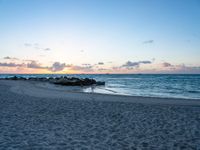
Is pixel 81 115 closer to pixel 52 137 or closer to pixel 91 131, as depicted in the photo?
pixel 91 131

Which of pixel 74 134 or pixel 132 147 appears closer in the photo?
pixel 132 147

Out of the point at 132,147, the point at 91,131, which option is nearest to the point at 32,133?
the point at 91,131

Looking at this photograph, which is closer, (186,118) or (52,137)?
(52,137)

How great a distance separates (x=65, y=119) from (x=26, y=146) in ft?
14.8

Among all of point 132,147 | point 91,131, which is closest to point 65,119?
point 91,131

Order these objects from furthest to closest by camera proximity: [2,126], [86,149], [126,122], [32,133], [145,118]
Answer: [145,118], [126,122], [2,126], [32,133], [86,149]

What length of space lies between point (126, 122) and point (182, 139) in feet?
10.9

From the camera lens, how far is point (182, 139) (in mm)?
8062

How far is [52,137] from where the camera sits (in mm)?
8047

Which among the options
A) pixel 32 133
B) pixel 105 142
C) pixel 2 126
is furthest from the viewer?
pixel 2 126

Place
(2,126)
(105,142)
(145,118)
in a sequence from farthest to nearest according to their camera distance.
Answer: (145,118), (2,126), (105,142)

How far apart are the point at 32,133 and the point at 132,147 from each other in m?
4.05

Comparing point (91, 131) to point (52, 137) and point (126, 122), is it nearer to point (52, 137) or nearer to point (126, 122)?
point (52, 137)

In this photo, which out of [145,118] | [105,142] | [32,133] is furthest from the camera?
[145,118]
